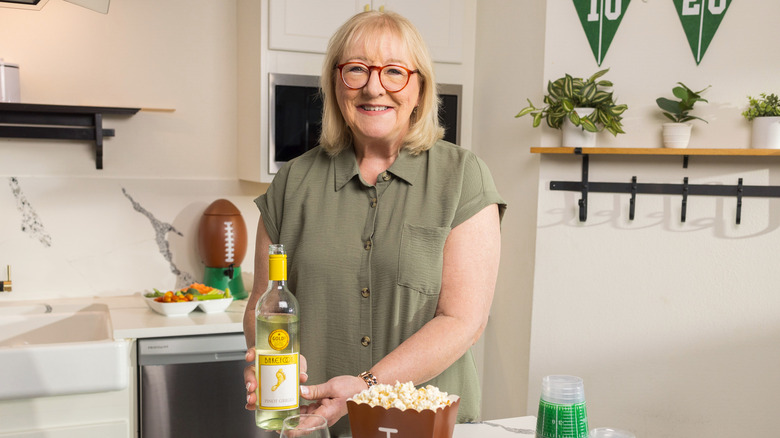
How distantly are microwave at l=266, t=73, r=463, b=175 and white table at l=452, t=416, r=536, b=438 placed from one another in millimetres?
1473

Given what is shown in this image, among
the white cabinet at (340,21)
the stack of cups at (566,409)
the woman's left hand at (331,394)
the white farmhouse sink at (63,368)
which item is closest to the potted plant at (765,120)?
the white cabinet at (340,21)

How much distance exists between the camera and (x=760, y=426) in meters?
2.31

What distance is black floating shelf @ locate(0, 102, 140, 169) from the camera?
8.07 ft

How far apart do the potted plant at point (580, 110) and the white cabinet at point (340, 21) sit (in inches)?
18.2

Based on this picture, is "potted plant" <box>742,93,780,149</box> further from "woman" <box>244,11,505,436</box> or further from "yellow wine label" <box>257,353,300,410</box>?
"yellow wine label" <box>257,353,300,410</box>

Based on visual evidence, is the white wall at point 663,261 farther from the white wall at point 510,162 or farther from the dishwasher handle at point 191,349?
the dishwasher handle at point 191,349

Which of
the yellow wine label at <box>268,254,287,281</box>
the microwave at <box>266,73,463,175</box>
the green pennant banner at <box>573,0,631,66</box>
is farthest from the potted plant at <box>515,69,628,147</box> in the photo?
the yellow wine label at <box>268,254,287,281</box>

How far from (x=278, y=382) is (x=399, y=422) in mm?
216

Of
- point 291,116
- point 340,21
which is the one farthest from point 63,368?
point 340,21

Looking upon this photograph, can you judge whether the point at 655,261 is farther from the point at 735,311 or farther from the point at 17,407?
the point at 17,407

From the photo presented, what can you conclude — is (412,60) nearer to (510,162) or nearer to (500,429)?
(500,429)

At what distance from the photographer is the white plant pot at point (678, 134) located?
2270mm

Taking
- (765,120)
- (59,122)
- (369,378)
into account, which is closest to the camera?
(369,378)

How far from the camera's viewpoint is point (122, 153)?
2.65 metres
